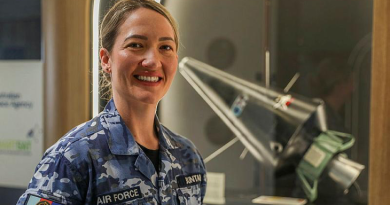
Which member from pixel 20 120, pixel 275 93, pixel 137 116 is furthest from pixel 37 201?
pixel 20 120

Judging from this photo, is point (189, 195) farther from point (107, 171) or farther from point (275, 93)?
point (275, 93)

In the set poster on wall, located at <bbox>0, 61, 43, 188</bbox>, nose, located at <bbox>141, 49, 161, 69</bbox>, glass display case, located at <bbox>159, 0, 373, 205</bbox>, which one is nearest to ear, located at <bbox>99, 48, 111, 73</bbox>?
nose, located at <bbox>141, 49, 161, 69</bbox>

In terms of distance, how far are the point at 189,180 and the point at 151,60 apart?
0.33 metres

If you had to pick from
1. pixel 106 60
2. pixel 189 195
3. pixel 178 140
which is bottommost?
pixel 189 195

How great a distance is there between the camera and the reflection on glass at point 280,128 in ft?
7.73

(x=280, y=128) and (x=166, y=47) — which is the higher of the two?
(x=166, y=47)

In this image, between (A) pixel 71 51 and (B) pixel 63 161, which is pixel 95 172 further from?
(A) pixel 71 51

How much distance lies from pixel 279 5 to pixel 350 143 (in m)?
0.65

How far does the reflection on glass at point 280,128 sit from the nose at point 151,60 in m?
1.19

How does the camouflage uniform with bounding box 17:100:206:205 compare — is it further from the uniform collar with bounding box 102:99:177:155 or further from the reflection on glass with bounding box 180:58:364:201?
the reflection on glass with bounding box 180:58:364:201

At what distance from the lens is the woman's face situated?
1.31 meters

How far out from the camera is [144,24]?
1322 millimetres

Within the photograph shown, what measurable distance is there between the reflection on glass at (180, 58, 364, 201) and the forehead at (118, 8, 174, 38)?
118cm

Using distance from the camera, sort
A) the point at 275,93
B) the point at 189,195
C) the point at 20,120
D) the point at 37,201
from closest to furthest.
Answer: the point at 37,201 → the point at 189,195 → the point at 275,93 → the point at 20,120
